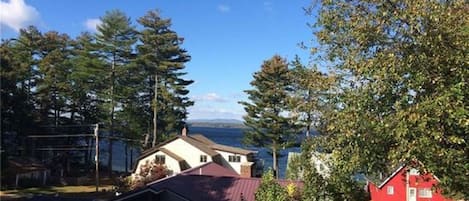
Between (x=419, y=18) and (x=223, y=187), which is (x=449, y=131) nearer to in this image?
(x=419, y=18)

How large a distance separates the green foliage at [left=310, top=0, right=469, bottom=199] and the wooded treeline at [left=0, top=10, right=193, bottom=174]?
153ft

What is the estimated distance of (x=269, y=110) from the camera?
56781 mm

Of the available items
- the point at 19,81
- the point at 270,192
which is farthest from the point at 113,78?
the point at 270,192

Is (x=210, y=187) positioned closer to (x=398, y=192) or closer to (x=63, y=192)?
(x=398, y=192)

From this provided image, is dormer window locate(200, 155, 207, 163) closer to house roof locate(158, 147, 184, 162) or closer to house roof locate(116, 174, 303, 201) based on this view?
house roof locate(158, 147, 184, 162)

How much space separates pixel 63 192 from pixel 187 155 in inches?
459

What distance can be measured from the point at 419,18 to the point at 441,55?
3.16 ft

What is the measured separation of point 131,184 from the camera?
43688 millimetres

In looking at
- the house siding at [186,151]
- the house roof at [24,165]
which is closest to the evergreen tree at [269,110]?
the house siding at [186,151]

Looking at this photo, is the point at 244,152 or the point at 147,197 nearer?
the point at 147,197

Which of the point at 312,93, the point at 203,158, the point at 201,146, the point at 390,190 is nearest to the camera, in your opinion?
the point at 312,93

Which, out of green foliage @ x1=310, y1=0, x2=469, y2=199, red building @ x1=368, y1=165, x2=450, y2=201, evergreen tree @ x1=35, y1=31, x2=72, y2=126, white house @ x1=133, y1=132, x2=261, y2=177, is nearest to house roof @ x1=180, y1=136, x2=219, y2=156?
white house @ x1=133, y1=132, x2=261, y2=177

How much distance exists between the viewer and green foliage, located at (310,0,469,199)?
999cm

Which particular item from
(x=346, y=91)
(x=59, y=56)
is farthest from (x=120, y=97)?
(x=346, y=91)
